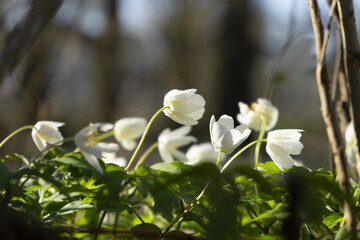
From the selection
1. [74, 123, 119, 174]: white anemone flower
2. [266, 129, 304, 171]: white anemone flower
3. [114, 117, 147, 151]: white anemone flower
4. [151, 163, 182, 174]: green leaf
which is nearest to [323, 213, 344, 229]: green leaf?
[266, 129, 304, 171]: white anemone flower

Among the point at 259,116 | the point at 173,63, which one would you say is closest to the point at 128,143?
the point at 259,116

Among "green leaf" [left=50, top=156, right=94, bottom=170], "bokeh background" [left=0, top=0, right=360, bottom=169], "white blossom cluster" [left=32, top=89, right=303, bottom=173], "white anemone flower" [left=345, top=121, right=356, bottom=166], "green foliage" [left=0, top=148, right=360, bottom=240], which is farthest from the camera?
"bokeh background" [left=0, top=0, right=360, bottom=169]

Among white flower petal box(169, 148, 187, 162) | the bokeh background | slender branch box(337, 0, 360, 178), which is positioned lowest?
the bokeh background

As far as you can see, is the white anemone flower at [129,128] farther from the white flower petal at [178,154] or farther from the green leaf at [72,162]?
the green leaf at [72,162]

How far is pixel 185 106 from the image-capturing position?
0.79 meters

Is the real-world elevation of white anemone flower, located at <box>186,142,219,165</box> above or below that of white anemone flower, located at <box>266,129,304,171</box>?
below

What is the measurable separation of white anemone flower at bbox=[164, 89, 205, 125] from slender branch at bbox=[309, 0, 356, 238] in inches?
10.0

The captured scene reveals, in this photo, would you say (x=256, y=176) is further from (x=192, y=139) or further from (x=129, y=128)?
(x=129, y=128)

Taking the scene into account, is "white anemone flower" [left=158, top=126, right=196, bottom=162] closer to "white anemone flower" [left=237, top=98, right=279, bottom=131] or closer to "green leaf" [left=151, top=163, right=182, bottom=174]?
"white anemone flower" [left=237, top=98, right=279, bottom=131]

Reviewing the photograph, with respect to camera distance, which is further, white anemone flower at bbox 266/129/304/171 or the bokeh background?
the bokeh background

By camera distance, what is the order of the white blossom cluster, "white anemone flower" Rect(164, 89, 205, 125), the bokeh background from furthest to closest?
the bokeh background
"white anemone flower" Rect(164, 89, 205, 125)
the white blossom cluster

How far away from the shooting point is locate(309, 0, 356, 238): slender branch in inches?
18.3

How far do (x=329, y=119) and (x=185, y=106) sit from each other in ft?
1.04

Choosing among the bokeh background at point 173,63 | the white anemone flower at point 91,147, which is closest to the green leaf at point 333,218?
the white anemone flower at point 91,147
